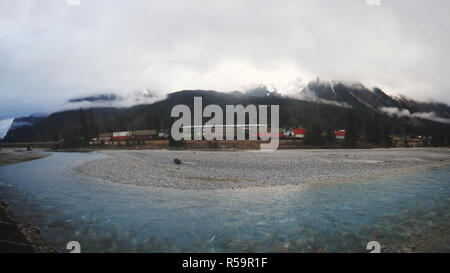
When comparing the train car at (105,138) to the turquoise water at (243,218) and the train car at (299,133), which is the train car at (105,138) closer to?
the train car at (299,133)

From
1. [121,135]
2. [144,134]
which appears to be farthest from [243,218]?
[121,135]

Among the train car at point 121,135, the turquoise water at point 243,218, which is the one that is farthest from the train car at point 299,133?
the train car at point 121,135

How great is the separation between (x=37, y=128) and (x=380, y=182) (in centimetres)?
13158

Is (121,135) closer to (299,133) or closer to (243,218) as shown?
(299,133)

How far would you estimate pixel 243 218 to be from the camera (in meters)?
10.0

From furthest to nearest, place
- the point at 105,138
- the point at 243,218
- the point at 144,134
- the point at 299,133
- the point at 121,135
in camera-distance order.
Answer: the point at 121,135 → the point at 105,138 → the point at 144,134 → the point at 299,133 → the point at 243,218

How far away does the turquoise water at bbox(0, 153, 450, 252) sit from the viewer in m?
7.69

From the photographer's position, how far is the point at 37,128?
340 feet

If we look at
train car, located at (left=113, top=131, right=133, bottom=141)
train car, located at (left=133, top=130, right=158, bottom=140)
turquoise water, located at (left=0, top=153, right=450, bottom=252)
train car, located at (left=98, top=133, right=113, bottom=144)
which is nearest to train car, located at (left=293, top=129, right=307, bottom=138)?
train car, located at (left=133, top=130, right=158, bottom=140)

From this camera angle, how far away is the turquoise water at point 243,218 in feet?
25.2
